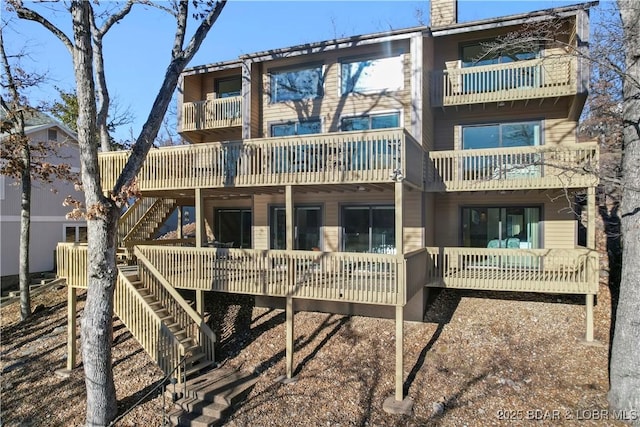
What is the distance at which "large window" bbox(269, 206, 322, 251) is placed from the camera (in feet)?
43.1

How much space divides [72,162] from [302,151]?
56.6ft

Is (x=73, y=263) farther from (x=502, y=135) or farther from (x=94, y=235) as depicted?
(x=502, y=135)

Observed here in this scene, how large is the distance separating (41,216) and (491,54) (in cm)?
2139

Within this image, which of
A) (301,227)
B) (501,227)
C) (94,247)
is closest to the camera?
(94,247)

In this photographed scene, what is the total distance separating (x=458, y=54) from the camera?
1244 centimetres

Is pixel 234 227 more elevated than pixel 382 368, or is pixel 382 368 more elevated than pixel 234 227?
pixel 234 227

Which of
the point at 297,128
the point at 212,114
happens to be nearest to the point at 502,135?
the point at 297,128

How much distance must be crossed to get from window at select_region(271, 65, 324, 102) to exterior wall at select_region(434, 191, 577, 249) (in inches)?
220

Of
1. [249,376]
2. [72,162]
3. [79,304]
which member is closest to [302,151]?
[249,376]

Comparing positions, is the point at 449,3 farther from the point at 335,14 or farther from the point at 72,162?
the point at 72,162

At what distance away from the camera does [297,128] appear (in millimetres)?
13445

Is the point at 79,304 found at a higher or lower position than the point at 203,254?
lower

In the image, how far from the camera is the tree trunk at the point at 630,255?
727 cm

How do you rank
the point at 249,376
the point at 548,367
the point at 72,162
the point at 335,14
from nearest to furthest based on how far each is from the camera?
the point at 548,367
the point at 249,376
the point at 72,162
the point at 335,14
